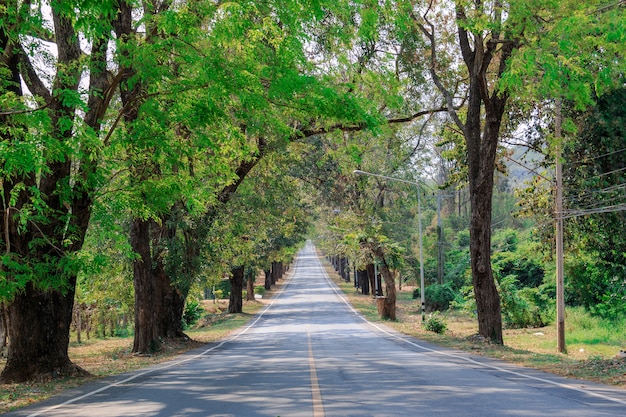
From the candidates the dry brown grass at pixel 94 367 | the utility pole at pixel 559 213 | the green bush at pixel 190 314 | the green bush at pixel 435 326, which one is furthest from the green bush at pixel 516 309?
the green bush at pixel 190 314

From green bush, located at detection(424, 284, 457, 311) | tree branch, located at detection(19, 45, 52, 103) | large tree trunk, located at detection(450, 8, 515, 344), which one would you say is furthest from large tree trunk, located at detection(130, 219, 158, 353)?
green bush, located at detection(424, 284, 457, 311)

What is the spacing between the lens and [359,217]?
4328cm

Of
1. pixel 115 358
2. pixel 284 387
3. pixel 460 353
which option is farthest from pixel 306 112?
pixel 115 358

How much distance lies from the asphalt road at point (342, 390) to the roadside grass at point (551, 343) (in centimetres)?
91

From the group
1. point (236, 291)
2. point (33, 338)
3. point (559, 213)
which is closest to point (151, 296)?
point (33, 338)

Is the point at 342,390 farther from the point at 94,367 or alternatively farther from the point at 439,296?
the point at 439,296

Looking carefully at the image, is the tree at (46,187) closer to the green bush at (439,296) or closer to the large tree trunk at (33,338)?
the large tree trunk at (33,338)

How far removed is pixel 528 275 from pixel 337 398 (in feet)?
137

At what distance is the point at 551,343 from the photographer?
2964cm

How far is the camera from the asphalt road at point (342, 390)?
8770mm

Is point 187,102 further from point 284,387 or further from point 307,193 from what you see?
point 307,193

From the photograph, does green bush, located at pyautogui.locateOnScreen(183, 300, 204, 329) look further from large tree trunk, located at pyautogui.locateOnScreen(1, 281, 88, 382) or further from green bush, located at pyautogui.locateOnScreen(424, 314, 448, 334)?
large tree trunk, located at pyautogui.locateOnScreen(1, 281, 88, 382)

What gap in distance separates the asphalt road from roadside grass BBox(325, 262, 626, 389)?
35.8 inches

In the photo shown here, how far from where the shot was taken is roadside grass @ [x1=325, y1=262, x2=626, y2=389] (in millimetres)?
13422
